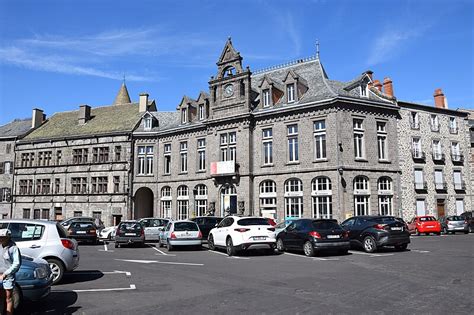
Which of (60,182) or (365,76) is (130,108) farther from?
(365,76)

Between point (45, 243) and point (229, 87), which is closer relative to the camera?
point (45, 243)

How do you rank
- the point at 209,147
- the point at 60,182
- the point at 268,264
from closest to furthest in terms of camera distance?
the point at 268,264, the point at 209,147, the point at 60,182

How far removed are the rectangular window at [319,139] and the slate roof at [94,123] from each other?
64.0 feet

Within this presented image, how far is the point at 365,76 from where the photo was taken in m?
31.5

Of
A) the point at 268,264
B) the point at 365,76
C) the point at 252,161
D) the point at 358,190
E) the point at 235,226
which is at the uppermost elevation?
the point at 365,76

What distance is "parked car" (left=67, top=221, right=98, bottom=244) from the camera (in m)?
23.8

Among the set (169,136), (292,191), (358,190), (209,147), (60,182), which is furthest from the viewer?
(60,182)

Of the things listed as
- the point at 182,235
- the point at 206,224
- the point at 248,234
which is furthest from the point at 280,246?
the point at 206,224

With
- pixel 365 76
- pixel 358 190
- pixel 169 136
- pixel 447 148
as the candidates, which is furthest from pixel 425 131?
pixel 169 136

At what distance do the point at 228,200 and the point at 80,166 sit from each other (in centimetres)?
1755

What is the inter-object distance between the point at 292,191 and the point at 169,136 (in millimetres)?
14793

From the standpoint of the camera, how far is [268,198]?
32.2m

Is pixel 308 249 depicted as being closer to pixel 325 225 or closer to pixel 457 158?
pixel 325 225

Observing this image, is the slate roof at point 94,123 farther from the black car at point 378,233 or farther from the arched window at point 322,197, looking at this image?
the black car at point 378,233
